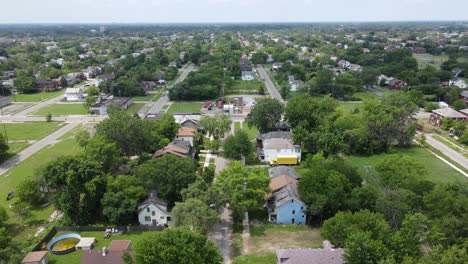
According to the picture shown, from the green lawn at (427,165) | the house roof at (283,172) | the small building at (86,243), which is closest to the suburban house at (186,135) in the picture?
the house roof at (283,172)

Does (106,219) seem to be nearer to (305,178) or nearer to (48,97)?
(305,178)

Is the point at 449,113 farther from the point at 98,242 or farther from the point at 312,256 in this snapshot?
the point at 98,242

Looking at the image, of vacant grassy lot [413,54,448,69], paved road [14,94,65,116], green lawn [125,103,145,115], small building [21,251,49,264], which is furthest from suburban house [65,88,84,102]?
vacant grassy lot [413,54,448,69]

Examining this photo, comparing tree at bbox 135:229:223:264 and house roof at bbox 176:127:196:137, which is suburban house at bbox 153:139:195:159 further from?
tree at bbox 135:229:223:264

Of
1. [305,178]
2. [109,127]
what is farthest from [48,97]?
[305,178]

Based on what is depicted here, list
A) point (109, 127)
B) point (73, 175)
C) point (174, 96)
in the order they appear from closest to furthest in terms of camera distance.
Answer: point (73, 175), point (109, 127), point (174, 96)

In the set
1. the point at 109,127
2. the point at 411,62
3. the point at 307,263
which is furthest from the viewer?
the point at 411,62

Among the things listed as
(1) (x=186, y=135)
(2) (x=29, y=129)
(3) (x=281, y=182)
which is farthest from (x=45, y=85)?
(3) (x=281, y=182)
